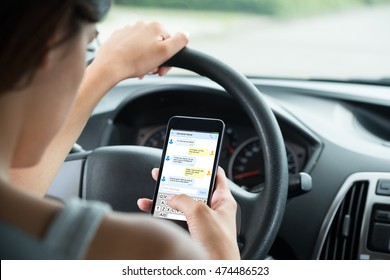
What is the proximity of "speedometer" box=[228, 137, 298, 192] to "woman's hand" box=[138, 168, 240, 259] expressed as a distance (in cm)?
79

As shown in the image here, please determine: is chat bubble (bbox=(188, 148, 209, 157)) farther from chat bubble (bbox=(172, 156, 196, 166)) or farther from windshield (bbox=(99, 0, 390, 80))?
windshield (bbox=(99, 0, 390, 80))

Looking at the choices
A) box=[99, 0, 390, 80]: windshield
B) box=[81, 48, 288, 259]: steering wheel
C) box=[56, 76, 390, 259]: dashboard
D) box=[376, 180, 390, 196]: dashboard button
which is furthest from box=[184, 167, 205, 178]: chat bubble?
box=[99, 0, 390, 80]: windshield

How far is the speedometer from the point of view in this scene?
1863 mm

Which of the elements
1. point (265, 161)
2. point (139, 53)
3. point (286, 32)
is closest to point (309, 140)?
point (265, 161)

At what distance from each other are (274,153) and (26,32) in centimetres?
63

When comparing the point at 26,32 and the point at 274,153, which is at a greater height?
the point at 26,32

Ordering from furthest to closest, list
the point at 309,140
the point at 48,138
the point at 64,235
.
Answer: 1. the point at 309,140
2. the point at 48,138
3. the point at 64,235

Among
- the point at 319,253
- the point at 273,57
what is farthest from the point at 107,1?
the point at 273,57

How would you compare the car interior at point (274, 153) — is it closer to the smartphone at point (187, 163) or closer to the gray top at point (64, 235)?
the smartphone at point (187, 163)

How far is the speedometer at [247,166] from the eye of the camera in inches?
73.4

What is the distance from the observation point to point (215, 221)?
89 centimetres

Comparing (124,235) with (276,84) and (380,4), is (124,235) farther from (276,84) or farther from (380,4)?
(380,4)

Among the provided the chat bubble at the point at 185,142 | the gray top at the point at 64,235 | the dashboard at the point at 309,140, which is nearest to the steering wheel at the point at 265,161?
the chat bubble at the point at 185,142

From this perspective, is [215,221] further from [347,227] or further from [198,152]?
[347,227]
